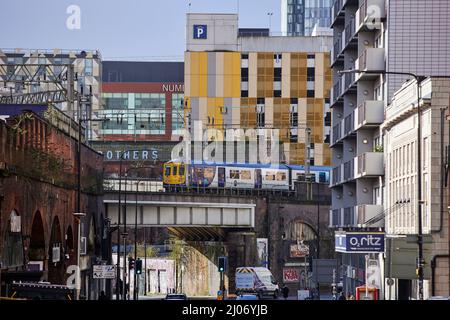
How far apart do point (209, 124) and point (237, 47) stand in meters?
13.0

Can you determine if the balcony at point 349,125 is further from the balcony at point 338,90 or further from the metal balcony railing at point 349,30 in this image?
the metal balcony railing at point 349,30

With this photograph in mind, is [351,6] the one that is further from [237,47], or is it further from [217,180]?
[237,47]

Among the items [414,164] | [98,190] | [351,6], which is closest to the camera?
[414,164]

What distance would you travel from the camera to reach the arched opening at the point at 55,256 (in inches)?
2795

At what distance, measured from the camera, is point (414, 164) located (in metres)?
56.8

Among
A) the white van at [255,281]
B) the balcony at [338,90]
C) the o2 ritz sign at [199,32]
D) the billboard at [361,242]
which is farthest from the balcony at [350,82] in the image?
the o2 ritz sign at [199,32]

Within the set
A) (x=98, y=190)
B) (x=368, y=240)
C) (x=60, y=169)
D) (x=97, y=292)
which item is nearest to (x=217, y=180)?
(x=98, y=190)

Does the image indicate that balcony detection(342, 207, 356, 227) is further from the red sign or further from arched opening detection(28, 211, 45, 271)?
the red sign

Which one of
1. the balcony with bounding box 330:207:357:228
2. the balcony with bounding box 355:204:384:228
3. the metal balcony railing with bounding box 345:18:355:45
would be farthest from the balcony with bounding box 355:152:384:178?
the metal balcony railing with bounding box 345:18:355:45

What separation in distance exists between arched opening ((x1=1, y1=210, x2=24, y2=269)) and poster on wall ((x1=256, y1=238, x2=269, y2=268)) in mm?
75984

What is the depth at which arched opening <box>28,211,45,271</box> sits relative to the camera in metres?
66.4

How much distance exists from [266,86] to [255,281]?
8440 cm

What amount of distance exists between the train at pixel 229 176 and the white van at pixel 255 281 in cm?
2630

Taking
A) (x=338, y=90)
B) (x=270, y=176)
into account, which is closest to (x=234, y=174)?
(x=270, y=176)
